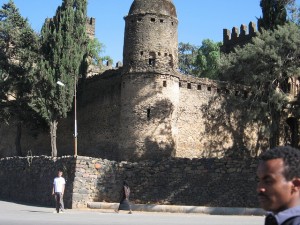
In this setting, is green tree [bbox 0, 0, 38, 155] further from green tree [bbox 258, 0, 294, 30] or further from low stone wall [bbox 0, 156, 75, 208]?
green tree [bbox 258, 0, 294, 30]

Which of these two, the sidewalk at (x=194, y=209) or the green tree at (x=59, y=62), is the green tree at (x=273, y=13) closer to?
the green tree at (x=59, y=62)

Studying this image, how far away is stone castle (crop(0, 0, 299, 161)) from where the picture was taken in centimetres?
3253

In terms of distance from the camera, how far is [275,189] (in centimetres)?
281

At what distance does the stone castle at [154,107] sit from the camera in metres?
32.5

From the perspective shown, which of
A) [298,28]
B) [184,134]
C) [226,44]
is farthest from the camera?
[226,44]

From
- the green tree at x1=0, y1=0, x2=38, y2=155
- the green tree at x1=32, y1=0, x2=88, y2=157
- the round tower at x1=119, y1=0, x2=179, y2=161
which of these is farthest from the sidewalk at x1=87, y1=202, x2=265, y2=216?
the green tree at x1=0, y1=0, x2=38, y2=155

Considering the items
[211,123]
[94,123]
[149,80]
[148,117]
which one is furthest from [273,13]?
[94,123]

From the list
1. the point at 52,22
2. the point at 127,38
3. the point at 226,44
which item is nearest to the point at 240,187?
the point at 127,38

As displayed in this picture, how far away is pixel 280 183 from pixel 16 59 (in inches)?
1470

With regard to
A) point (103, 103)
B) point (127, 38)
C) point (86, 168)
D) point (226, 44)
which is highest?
point (226, 44)

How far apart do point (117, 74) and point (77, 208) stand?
15342 millimetres

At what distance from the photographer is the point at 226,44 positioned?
52.8 metres

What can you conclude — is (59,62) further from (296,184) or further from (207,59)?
(296,184)

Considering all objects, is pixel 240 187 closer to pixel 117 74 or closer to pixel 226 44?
pixel 117 74
